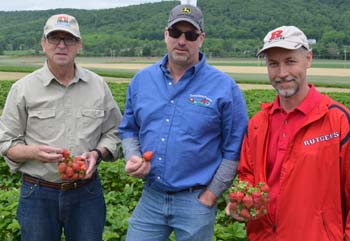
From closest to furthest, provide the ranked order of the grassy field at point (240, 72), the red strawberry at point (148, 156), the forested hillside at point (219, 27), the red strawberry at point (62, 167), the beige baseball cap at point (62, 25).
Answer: the red strawberry at point (148, 156) < the red strawberry at point (62, 167) < the beige baseball cap at point (62, 25) < the grassy field at point (240, 72) < the forested hillside at point (219, 27)

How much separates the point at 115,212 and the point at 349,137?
3.33 meters

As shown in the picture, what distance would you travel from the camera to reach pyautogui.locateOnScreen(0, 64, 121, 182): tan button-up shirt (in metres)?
3.67

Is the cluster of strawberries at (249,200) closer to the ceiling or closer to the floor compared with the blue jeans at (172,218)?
closer to the ceiling

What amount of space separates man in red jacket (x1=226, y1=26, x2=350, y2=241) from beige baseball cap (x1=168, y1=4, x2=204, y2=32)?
562 mm

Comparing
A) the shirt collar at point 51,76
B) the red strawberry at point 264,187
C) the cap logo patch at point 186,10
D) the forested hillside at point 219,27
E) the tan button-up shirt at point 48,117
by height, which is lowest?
the red strawberry at point 264,187

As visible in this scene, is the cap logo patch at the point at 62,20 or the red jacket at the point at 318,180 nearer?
the red jacket at the point at 318,180

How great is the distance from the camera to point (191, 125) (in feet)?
11.0

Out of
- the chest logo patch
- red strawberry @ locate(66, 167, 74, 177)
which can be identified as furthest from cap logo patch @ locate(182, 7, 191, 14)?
red strawberry @ locate(66, 167, 74, 177)

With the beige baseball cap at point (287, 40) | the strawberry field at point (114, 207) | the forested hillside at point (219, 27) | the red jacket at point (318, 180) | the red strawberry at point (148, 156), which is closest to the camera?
the red jacket at point (318, 180)

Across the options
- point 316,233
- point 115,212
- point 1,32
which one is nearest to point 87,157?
point 316,233

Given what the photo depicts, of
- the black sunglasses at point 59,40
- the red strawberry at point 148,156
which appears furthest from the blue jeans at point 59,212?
the black sunglasses at point 59,40

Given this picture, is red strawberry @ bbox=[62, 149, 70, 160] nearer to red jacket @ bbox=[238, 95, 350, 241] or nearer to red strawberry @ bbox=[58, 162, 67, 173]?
red strawberry @ bbox=[58, 162, 67, 173]

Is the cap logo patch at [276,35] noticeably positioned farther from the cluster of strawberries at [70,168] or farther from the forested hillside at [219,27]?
the forested hillside at [219,27]

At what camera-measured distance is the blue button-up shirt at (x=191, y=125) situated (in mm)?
3371
